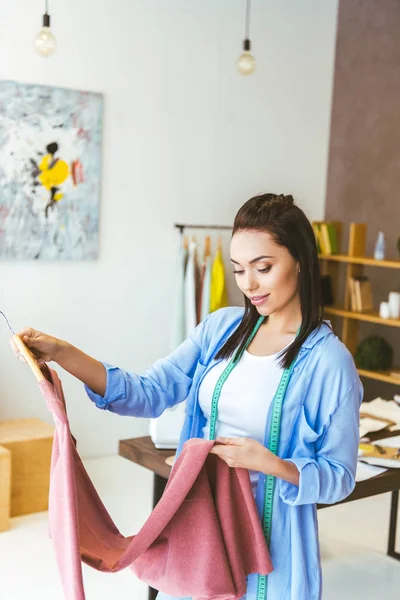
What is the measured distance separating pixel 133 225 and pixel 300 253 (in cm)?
338

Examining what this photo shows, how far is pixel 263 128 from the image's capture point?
5.48 metres

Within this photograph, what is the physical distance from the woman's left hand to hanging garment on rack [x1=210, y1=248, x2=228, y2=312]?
3.48 metres

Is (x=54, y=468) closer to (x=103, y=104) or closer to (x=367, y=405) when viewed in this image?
(x=367, y=405)

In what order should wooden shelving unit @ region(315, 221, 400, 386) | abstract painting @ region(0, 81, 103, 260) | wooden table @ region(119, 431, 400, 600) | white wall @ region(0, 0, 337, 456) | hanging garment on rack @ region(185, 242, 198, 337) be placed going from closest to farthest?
wooden table @ region(119, 431, 400, 600)
abstract painting @ region(0, 81, 103, 260)
white wall @ region(0, 0, 337, 456)
hanging garment on rack @ region(185, 242, 198, 337)
wooden shelving unit @ region(315, 221, 400, 386)

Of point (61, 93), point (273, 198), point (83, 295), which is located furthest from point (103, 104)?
point (273, 198)

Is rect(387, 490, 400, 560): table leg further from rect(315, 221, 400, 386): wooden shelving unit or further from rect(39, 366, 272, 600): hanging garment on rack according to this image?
rect(39, 366, 272, 600): hanging garment on rack

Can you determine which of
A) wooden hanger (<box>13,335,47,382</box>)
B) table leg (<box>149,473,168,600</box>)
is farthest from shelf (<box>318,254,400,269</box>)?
wooden hanger (<box>13,335,47,382</box>)

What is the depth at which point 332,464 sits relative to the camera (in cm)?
157

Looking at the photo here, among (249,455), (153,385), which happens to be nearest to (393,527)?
(153,385)

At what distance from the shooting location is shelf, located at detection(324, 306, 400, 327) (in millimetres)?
5042

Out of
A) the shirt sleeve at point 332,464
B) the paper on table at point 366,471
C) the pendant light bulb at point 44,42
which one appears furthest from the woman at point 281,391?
the pendant light bulb at point 44,42

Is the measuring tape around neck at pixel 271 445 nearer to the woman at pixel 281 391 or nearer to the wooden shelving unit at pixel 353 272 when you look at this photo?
the woman at pixel 281 391

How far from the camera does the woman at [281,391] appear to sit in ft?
5.15

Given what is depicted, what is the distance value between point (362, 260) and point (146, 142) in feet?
5.44
